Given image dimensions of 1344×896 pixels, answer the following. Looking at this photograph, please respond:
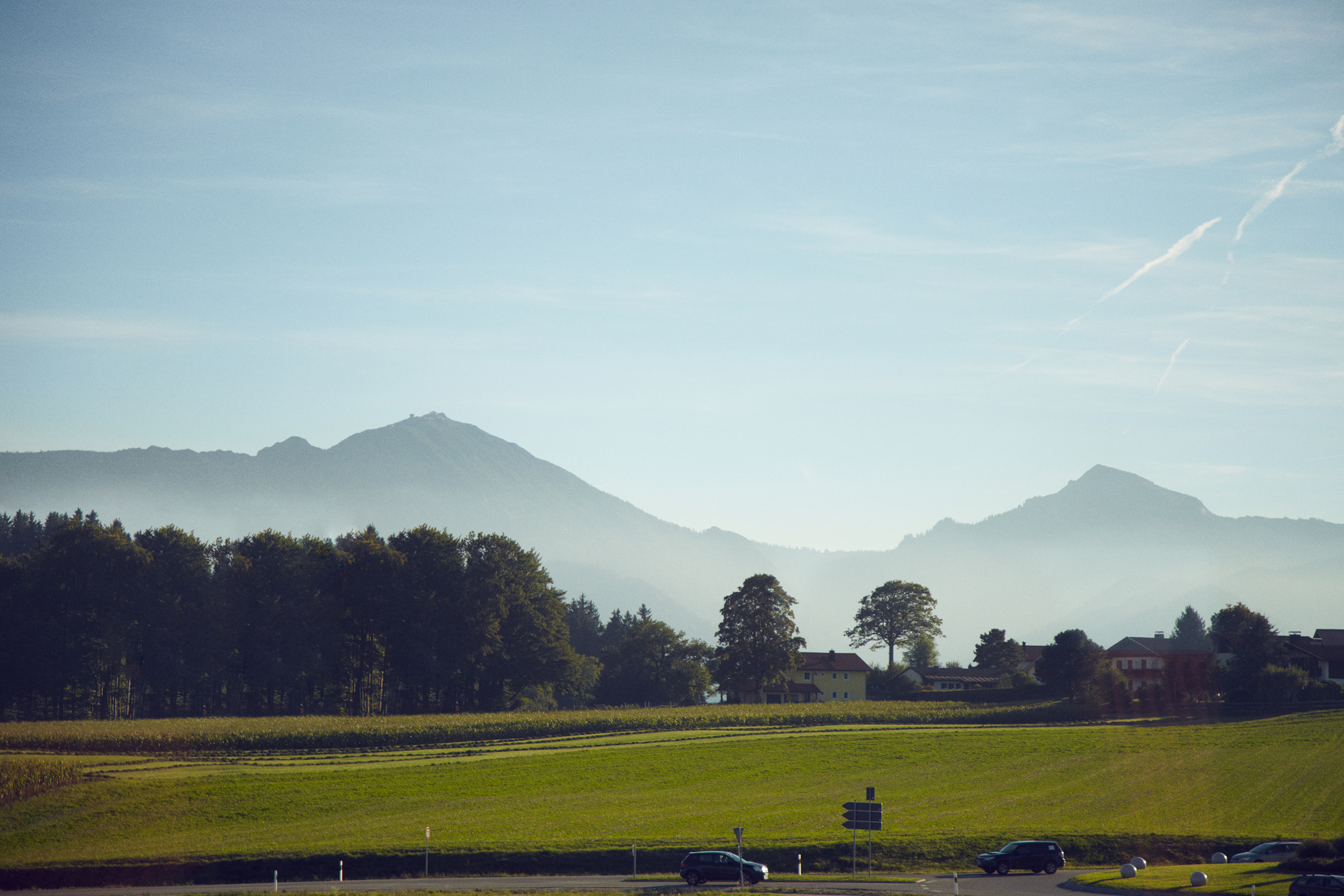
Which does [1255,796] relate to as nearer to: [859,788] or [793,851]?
[859,788]

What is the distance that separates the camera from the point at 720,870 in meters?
46.4

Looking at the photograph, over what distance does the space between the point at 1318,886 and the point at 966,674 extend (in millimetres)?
146782

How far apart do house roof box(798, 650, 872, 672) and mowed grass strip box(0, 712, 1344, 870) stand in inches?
2696

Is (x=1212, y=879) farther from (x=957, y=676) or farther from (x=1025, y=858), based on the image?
(x=957, y=676)

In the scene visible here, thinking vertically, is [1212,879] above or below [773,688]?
below

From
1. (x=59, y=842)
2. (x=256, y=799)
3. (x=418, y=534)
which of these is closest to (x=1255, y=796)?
(x=256, y=799)

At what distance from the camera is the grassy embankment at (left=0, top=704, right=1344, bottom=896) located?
5162 centimetres

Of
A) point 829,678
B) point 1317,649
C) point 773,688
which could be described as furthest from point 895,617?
point 1317,649

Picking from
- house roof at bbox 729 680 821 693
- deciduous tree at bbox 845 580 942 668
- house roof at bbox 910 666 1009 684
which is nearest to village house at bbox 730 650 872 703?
house roof at bbox 729 680 821 693

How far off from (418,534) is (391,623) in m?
11.6

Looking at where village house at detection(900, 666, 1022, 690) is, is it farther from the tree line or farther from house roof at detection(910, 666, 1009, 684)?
the tree line

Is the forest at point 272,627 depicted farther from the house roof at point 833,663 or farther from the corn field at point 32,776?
the corn field at point 32,776

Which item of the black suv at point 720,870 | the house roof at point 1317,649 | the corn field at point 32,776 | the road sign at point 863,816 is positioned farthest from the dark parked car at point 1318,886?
the house roof at point 1317,649

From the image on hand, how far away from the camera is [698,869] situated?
153 ft
